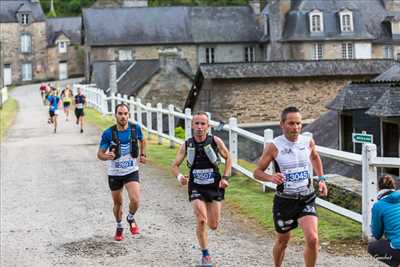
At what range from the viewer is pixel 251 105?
36594 millimetres

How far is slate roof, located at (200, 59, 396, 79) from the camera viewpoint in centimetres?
3509

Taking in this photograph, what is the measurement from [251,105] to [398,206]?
30.5m

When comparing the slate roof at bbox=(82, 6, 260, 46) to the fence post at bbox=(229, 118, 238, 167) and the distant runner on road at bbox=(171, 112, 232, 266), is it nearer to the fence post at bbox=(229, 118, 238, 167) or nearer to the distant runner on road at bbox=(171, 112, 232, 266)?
the fence post at bbox=(229, 118, 238, 167)

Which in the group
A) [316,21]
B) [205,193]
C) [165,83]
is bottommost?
A: [205,193]

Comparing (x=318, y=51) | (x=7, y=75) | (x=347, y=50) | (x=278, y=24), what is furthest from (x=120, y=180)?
(x=7, y=75)

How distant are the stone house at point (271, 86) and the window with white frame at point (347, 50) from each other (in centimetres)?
2026

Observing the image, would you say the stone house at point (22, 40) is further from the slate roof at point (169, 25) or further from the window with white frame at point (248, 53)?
the window with white frame at point (248, 53)

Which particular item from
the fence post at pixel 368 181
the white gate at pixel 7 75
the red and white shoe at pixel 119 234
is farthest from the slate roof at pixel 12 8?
the fence post at pixel 368 181

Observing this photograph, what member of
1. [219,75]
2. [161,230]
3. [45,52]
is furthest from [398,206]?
[45,52]

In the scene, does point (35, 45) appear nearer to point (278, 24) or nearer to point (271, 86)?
point (278, 24)

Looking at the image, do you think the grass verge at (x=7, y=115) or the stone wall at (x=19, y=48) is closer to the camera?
the grass verge at (x=7, y=115)

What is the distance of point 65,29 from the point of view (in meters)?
78.9

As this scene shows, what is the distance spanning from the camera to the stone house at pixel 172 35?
6350 cm

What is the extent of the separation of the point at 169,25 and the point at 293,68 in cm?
3058
